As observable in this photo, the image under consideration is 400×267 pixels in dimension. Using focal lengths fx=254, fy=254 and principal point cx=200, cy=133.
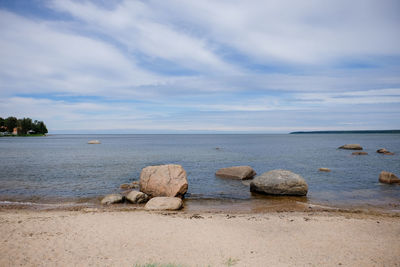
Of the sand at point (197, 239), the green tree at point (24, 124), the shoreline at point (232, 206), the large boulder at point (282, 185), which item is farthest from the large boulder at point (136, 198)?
the green tree at point (24, 124)

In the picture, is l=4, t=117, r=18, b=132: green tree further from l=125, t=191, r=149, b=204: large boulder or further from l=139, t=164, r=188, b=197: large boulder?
l=125, t=191, r=149, b=204: large boulder

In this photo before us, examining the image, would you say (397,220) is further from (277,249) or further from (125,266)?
(125,266)

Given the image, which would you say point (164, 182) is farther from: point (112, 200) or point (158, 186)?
point (112, 200)

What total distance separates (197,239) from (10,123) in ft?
552

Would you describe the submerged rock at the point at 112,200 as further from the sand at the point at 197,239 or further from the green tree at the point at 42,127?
the green tree at the point at 42,127

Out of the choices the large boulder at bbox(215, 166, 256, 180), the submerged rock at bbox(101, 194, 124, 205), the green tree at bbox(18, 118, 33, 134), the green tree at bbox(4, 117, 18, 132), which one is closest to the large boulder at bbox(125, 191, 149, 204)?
the submerged rock at bbox(101, 194, 124, 205)

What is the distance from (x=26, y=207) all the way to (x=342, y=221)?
56.6 feet

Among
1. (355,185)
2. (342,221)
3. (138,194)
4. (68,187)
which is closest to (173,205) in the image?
(138,194)

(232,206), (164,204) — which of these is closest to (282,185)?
(232,206)

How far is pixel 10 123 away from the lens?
140875 millimetres

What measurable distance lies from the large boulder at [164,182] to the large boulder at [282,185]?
5.76 metres

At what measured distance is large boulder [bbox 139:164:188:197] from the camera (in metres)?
17.0

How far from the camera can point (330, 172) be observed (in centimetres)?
2814

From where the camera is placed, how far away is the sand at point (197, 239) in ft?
26.3
